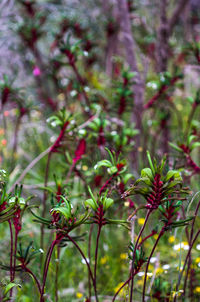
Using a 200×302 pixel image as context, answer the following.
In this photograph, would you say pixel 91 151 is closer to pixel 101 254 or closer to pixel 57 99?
pixel 101 254

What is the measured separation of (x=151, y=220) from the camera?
1334mm

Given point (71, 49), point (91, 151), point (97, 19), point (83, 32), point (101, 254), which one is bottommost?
point (101, 254)

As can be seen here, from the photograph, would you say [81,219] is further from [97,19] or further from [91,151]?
[97,19]

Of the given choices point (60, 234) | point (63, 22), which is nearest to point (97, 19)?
point (63, 22)

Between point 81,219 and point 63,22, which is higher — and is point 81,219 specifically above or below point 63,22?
below

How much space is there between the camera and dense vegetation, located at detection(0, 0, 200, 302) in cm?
108

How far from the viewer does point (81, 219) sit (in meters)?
1.00

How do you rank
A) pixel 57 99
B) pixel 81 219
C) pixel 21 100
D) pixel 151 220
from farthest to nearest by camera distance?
pixel 57 99 → pixel 21 100 → pixel 151 220 → pixel 81 219

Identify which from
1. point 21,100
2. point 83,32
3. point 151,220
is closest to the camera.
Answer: point 151,220

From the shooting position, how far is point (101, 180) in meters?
1.66

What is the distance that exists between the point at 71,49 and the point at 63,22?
3.41ft

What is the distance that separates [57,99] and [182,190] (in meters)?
2.32

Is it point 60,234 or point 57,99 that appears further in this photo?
point 57,99

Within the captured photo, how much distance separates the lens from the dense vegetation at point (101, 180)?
1.08m
